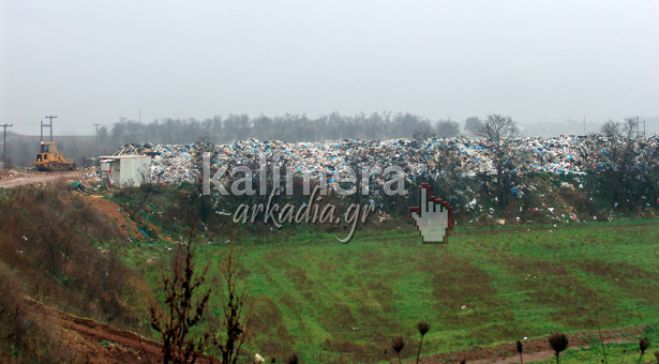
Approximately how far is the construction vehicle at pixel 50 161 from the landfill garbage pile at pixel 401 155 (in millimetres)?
2100

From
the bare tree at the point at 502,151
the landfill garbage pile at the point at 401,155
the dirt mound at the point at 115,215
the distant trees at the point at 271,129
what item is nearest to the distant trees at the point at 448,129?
the distant trees at the point at 271,129

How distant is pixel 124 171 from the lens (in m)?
15.5

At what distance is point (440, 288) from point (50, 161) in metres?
16.0

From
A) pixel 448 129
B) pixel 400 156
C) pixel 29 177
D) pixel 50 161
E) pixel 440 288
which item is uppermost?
pixel 448 129

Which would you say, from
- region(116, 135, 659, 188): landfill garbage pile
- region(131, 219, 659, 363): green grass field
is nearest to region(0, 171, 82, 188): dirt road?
region(116, 135, 659, 188): landfill garbage pile

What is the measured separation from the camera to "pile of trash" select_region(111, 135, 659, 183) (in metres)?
17.9

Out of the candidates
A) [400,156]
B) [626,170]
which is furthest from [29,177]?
[626,170]

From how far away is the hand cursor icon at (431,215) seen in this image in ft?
48.6

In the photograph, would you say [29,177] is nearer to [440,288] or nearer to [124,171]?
[124,171]

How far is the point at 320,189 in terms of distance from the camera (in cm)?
1681

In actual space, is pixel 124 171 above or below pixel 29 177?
above

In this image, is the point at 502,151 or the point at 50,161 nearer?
the point at 502,151

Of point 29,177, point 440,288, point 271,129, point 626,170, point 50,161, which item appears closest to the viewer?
point 440,288

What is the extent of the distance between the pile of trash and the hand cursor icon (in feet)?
3.55
